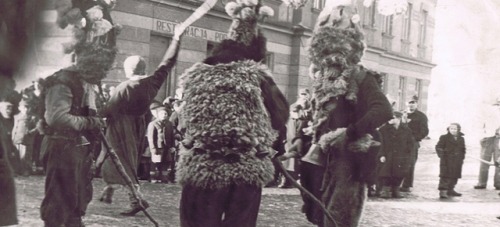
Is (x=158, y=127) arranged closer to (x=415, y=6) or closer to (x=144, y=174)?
(x=144, y=174)

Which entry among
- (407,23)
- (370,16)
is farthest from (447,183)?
(370,16)

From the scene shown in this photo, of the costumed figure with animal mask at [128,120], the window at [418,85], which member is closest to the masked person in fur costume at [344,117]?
the costumed figure with animal mask at [128,120]

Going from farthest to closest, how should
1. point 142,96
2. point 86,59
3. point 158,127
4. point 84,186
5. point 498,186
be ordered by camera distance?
1. point 498,186
2. point 158,127
3. point 142,96
4. point 84,186
5. point 86,59

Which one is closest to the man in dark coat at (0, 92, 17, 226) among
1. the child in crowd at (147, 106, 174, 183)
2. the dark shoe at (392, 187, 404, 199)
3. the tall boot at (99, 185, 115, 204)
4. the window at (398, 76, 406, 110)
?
the tall boot at (99, 185, 115, 204)

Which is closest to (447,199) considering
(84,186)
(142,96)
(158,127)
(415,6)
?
(415,6)

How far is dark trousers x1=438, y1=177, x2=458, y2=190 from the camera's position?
391 inches

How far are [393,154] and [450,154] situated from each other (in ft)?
3.46

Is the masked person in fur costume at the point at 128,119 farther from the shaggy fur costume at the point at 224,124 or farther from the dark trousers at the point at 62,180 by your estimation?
the shaggy fur costume at the point at 224,124

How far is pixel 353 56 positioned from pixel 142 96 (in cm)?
215

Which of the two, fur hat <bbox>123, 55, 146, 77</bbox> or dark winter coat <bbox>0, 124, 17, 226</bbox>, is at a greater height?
fur hat <bbox>123, 55, 146, 77</bbox>

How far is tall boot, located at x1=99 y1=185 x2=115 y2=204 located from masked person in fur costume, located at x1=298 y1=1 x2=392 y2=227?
2.63m

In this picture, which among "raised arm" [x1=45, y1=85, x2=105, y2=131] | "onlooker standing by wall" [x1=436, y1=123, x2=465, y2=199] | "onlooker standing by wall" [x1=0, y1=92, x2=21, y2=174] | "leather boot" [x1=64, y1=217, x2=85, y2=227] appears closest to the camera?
"onlooker standing by wall" [x1=0, y1=92, x2=21, y2=174]

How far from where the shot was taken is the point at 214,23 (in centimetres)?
1068

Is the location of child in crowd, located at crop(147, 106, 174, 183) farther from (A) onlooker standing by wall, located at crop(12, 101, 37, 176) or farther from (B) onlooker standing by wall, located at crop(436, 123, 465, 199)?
(A) onlooker standing by wall, located at crop(12, 101, 37, 176)
